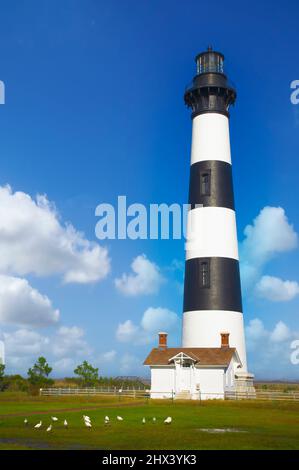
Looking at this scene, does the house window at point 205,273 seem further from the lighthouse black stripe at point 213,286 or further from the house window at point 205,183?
the house window at point 205,183

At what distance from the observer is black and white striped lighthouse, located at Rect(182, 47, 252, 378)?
41031 mm

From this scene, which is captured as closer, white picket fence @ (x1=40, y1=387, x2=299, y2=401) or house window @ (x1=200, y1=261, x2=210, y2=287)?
white picket fence @ (x1=40, y1=387, x2=299, y2=401)

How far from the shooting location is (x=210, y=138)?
143 ft

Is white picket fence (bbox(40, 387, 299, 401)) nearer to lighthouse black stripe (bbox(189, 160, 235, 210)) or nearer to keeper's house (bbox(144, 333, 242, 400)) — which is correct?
keeper's house (bbox(144, 333, 242, 400))

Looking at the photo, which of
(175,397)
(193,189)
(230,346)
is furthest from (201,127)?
(175,397)

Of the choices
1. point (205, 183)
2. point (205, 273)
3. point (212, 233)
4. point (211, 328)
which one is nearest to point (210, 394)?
point (211, 328)

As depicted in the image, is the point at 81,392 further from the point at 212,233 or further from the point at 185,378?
the point at 212,233

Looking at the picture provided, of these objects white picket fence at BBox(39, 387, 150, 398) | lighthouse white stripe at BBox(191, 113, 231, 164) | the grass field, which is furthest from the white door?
lighthouse white stripe at BBox(191, 113, 231, 164)

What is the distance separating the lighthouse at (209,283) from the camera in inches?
1598

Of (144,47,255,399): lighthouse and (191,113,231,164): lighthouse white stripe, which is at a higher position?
(191,113,231,164): lighthouse white stripe
